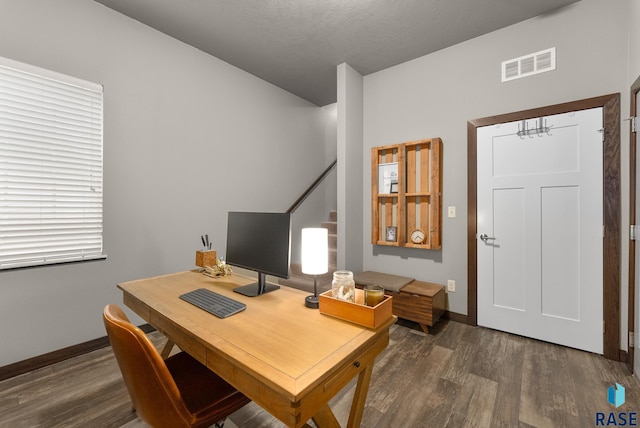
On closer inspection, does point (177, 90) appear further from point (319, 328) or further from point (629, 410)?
point (629, 410)

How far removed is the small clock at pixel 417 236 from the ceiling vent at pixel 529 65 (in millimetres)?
1723

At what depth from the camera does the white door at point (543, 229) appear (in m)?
2.34

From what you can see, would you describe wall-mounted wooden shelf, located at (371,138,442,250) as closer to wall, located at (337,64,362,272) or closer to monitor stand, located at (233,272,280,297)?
wall, located at (337,64,362,272)

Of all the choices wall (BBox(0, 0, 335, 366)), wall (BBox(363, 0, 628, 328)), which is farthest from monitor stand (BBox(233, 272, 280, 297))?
wall (BBox(363, 0, 628, 328))

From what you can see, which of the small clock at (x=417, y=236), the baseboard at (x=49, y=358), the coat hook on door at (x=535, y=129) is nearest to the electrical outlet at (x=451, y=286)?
the small clock at (x=417, y=236)

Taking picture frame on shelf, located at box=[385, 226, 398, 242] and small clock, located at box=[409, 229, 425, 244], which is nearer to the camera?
small clock, located at box=[409, 229, 425, 244]

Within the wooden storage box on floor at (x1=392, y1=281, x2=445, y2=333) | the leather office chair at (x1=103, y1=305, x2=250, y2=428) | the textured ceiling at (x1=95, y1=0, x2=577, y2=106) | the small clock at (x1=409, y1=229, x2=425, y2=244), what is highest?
the textured ceiling at (x1=95, y1=0, x2=577, y2=106)

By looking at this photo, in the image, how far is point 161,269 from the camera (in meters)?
2.79

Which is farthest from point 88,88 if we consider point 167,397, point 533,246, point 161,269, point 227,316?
point 533,246

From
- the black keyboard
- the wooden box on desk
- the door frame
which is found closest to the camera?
the wooden box on desk

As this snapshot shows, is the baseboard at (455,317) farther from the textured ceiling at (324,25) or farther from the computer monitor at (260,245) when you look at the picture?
the textured ceiling at (324,25)

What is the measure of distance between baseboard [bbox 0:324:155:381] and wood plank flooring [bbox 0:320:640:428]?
4cm

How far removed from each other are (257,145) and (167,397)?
320 centimetres

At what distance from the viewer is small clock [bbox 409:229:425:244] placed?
3.17 meters
